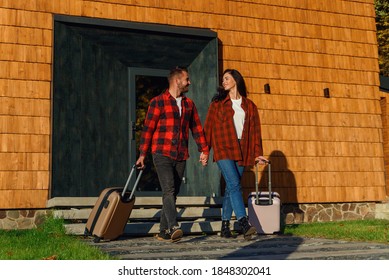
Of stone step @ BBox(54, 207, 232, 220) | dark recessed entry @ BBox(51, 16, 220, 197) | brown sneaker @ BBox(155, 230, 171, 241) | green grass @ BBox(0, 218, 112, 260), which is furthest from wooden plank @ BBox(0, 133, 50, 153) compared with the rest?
brown sneaker @ BBox(155, 230, 171, 241)

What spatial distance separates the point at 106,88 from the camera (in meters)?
9.76

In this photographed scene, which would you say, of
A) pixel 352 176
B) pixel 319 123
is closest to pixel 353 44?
pixel 319 123

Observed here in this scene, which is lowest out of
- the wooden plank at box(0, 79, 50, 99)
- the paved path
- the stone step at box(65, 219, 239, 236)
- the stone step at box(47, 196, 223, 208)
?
the paved path

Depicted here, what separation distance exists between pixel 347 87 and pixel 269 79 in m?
1.92

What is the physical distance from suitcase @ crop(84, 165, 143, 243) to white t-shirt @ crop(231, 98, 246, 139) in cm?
128

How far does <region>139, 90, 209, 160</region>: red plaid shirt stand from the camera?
6.21 metres

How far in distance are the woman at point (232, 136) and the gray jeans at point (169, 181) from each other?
0.55 m

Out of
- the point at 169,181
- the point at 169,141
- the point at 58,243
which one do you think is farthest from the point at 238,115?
the point at 58,243

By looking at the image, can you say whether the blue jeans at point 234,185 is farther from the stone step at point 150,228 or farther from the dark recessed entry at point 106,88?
the dark recessed entry at point 106,88

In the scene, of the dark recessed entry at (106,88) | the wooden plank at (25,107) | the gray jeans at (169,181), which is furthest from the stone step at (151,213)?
the wooden plank at (25,107)

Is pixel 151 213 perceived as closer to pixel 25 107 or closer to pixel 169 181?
pixel 169 181

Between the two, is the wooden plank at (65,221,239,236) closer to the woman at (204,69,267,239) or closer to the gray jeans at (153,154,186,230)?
the woman at (204,69,267,239)

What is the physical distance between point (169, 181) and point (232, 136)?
988 mm
